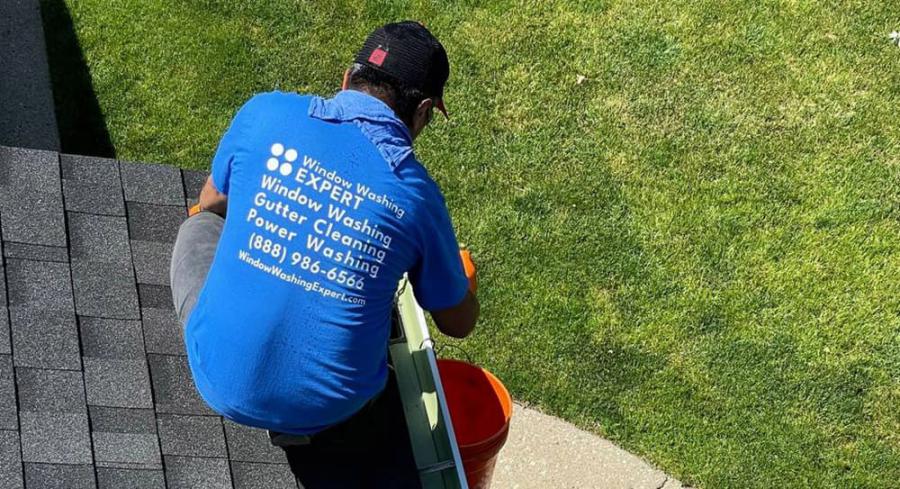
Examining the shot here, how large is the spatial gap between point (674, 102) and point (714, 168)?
23.1 inches

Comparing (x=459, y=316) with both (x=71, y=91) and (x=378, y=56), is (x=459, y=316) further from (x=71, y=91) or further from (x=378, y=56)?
(x=71, y=91)

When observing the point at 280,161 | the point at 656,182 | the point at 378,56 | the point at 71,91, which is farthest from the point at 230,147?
the point at 656,182

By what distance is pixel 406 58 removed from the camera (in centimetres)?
368

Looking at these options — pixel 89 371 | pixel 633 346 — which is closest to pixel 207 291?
pixel 89 371

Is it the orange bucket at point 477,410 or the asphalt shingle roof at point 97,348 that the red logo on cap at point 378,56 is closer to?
the asphalt shingle roof at point 97,348

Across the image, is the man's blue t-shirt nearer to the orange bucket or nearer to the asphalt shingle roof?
the asphalt shingle roof

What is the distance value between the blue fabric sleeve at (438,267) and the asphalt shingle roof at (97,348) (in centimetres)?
87

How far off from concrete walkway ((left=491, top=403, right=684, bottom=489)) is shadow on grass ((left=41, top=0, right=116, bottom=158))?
2979 millimetres

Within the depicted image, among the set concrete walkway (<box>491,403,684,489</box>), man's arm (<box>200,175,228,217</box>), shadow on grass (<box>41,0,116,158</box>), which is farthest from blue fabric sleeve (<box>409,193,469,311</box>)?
shadow on grass (<box>41,0,116,158</box>)

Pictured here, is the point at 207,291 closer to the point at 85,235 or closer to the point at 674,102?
the point at 85,235

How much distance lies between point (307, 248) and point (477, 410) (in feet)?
5.17

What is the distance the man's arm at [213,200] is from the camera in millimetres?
4055

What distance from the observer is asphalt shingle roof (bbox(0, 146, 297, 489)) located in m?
3.80

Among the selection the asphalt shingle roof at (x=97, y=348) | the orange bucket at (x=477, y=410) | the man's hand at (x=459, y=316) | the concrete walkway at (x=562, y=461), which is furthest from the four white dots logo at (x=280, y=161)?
the concrete walkway at (x=562, y=461)
